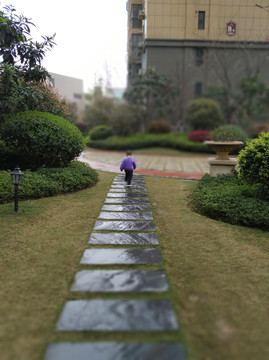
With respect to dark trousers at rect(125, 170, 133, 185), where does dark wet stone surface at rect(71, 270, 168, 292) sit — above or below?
below

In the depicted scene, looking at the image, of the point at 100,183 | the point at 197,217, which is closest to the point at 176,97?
the point at 100,183

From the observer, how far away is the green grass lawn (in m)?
2.22

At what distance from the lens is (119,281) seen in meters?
3.00

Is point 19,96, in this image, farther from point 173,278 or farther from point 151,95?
point 151,95

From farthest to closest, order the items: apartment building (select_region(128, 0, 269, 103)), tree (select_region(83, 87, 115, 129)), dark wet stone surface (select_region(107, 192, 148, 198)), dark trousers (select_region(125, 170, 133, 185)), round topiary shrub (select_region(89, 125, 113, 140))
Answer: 1. tree (select_region(83, 87, 115, 129))
2. round topiary shrub (select_region(89, 125, 113, 140))
3. apartment building (select_region(128, 0, 269, 103))
4. dark trousers (select_region(125, 170, 133, 185))
5. dark wet stone surface (select_region(107, 192, 148, 198))

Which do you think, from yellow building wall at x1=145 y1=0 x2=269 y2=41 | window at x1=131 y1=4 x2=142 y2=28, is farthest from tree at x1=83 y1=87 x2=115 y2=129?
yellow building wall at x1=145 y1=0 x2=269 y2=41

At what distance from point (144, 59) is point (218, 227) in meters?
19.1

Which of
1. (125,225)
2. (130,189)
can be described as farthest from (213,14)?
(125,225)

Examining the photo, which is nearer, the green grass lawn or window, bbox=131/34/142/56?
the green grass lawn

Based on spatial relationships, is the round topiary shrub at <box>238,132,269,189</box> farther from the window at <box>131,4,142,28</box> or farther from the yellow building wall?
the window at <box>131,4,142,28</box>

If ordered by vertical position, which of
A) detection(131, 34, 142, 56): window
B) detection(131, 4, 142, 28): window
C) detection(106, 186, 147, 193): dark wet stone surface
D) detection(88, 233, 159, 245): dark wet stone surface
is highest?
Answer: detection(131, 34, 142, 56): window

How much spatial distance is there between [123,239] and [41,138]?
3855 millimetres

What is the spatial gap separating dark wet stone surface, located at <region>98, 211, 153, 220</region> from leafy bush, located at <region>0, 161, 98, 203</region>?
1604 mm

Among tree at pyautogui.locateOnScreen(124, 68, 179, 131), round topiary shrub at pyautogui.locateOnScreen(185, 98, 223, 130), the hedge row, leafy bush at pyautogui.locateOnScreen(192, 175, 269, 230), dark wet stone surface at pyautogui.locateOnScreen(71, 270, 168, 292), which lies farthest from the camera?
tree at pyautogui.locateOnScreen(124, 68, 179, 131)
